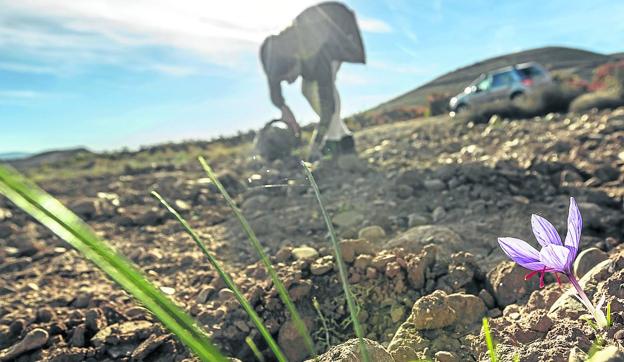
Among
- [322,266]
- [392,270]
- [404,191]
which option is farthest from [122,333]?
[404,191]

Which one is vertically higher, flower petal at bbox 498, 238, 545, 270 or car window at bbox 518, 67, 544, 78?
car window at bbox 518, 67, 544, 78

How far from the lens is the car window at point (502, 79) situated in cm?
1446

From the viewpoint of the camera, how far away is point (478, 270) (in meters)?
2.15

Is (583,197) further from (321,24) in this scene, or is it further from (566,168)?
(321,24)

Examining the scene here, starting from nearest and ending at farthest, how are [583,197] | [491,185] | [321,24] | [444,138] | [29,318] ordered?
[29,318]
[583,197]
[491,185]
[321,24]
[444,138]

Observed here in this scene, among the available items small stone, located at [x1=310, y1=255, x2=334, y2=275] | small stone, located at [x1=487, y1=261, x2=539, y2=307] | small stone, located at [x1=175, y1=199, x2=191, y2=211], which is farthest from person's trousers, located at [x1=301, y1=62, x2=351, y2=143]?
small stone, located at [x1=487, y1=261, x2=539, y2=307]

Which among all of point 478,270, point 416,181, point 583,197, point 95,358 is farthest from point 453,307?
point 416,181

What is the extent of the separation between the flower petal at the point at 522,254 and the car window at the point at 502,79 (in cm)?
1468

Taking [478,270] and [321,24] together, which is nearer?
[478,270]

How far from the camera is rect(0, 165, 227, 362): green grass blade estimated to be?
538mm

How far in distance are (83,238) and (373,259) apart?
1.79 metres

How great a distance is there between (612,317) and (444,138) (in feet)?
20.1

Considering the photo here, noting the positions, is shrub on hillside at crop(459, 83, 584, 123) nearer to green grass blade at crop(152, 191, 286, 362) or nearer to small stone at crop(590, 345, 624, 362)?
small stone at crop(590, 345, 624, 362)

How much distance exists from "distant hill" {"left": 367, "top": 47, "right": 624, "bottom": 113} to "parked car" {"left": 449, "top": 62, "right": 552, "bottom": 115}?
15.8 m
